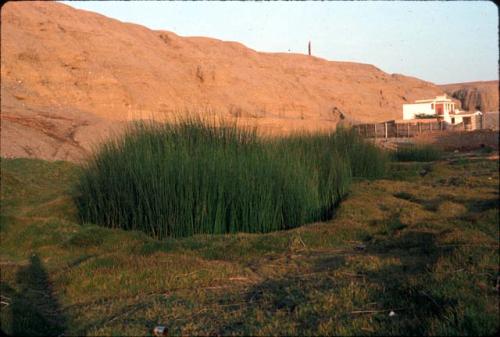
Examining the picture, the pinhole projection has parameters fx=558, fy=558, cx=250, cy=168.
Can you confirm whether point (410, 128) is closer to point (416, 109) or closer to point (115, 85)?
point (416, 109)

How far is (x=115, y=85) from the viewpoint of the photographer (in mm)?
38094

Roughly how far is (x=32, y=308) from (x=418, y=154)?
18.1m

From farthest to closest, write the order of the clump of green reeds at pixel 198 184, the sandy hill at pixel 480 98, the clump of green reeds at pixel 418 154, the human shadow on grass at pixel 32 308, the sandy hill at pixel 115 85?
the sandy hill at pixel 480 98 < the sandy hill at pixel 115 85 < the clump of green reeds at pixel 418 154 < the clump of green reeds at pixel 198 184 < the human shadow on grass at pixel 32 308

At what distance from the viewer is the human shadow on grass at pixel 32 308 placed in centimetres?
402

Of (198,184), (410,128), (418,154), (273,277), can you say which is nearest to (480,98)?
(410,128)

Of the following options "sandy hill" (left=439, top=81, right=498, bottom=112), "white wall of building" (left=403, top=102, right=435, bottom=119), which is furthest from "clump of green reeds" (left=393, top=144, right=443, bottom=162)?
"sandy hill" (left=439, top=81, right=498, bottom=112)

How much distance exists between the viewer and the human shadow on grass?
158 inches

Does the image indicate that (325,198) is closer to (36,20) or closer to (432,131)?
(432,131)

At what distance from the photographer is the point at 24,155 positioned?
2080 centimetres

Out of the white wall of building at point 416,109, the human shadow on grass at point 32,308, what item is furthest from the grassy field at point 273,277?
the white wall of building at point 416,109

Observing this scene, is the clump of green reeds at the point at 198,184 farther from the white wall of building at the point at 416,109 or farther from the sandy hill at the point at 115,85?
the white wall of building at the point at 416,109

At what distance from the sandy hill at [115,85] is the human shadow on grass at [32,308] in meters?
5.46

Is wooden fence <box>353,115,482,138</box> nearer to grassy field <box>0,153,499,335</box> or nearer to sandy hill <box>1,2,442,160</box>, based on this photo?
sandy hill <box>1,2,442,160</box>

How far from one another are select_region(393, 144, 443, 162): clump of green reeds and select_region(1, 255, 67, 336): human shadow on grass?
1683cm
